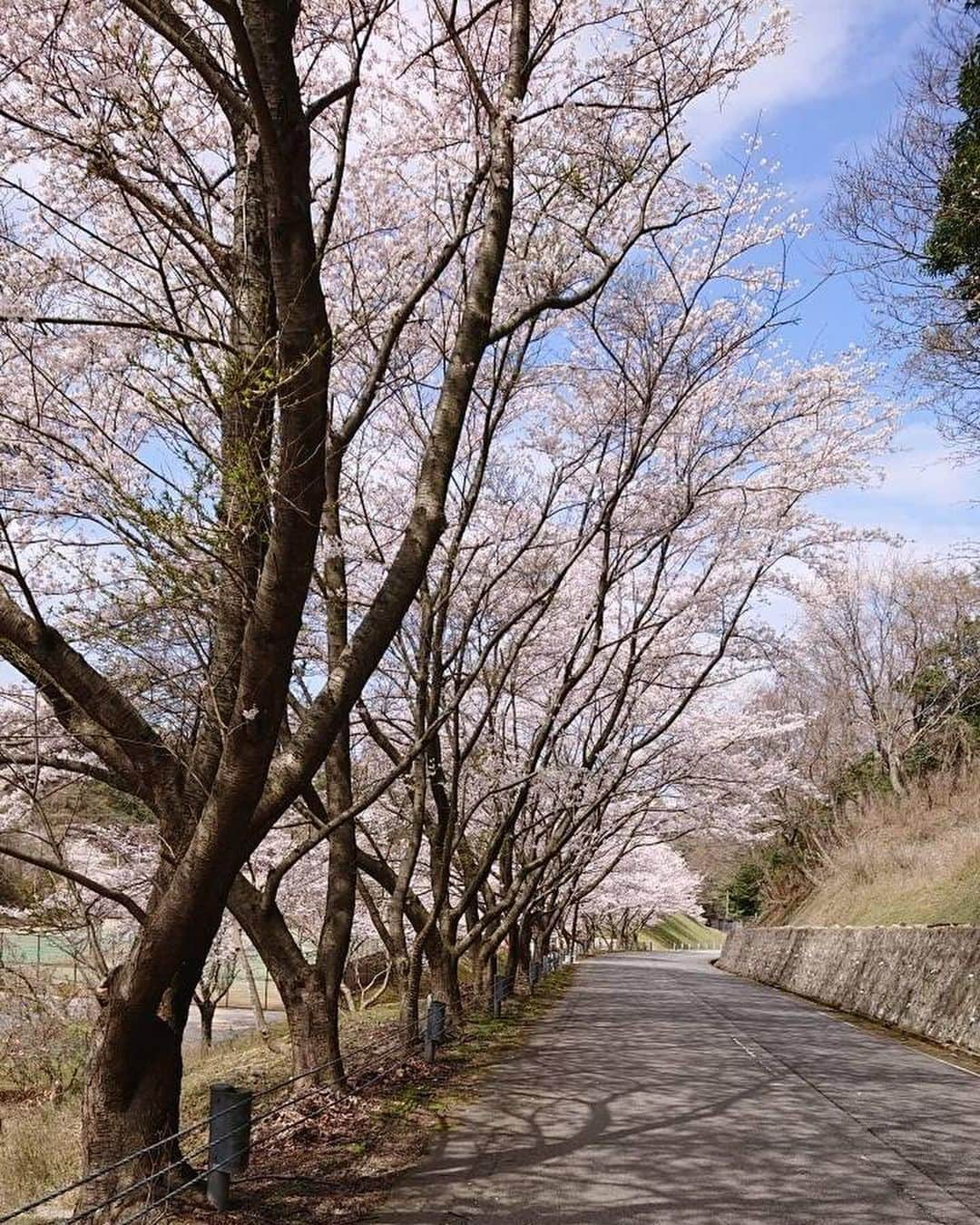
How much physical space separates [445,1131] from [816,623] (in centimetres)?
3307

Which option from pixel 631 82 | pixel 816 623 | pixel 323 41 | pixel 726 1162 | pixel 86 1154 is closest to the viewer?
pixel 86 1154

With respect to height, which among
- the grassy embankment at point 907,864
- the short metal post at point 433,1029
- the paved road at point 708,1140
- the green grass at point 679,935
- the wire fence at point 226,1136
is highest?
the green grass at point 679,935

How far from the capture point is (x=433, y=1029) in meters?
11.1

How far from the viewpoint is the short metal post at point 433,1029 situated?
36.0 feet

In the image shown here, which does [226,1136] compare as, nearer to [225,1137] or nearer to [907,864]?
[225,1137]

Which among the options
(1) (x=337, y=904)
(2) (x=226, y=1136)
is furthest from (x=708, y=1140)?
(2) (x=226, y=1136)

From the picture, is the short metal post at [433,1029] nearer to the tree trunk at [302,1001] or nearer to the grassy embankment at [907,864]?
the tree trunk at [302,1001]

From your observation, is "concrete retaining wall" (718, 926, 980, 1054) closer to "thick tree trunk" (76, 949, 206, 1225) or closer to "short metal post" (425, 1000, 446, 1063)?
"short metal post" (425, 1000, 446, 1063)

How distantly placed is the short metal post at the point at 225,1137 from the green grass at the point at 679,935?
84089 millimetres

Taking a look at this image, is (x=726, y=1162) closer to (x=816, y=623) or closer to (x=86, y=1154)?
(x=86, y=1154)

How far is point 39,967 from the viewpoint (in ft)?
45.5

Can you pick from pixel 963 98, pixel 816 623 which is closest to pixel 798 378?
pixel 963 98

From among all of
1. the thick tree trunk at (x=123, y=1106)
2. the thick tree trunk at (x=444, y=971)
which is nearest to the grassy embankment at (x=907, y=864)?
the thick tree trunk at (x=444, y=971)

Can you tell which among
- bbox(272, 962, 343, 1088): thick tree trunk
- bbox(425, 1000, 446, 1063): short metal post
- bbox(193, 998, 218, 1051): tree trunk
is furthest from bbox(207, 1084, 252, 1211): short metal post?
bbox(193, 998, 218, 1051): tree trunk
